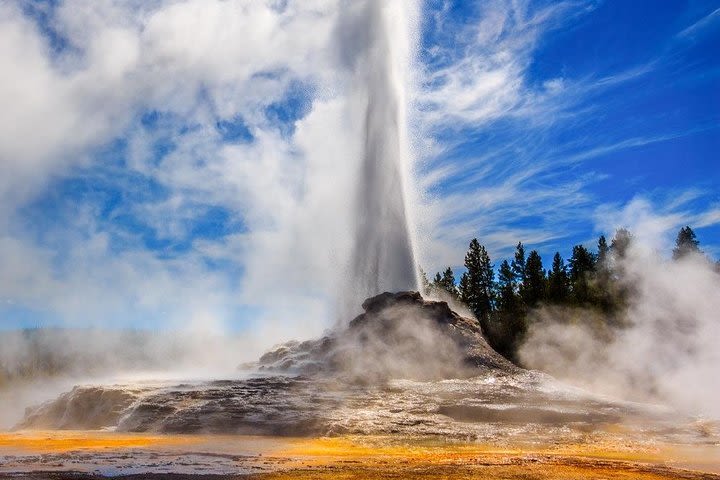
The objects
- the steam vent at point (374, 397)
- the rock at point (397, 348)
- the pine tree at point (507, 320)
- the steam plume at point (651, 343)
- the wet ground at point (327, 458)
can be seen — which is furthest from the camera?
the pine tree at point (507, 320)

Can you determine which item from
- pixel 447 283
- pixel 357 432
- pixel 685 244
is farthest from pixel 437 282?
pixel 357 432

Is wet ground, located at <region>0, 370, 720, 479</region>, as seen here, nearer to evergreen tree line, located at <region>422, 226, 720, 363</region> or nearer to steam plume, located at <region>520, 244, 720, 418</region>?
steam plume, located at <region>520, 244, 720, 418</region>

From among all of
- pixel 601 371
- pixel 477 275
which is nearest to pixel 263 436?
pixel 601 371

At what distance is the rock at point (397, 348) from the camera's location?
75.4ft

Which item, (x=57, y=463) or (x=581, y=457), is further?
(x=581, y=457)

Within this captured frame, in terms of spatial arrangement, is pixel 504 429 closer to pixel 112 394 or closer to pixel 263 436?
pixel 263 436

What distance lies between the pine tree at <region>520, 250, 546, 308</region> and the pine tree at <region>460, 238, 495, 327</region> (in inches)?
137

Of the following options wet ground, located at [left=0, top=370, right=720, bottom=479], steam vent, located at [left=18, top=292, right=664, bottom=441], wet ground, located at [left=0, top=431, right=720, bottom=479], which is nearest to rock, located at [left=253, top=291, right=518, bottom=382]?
steam vent, located at [left=18, top=292, right=664, bottom=441]

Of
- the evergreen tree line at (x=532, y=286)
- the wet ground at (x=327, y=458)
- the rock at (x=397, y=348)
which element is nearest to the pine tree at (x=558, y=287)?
the evergreen tree line at (x=532, y=286)

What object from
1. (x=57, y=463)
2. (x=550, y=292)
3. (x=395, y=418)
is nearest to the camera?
(x=57, y=463)

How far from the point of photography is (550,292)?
1939 inches

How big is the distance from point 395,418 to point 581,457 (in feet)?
19.1

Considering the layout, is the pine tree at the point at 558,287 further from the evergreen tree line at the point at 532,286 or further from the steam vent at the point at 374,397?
the steam vent at the point at 374,397

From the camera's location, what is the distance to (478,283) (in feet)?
185
